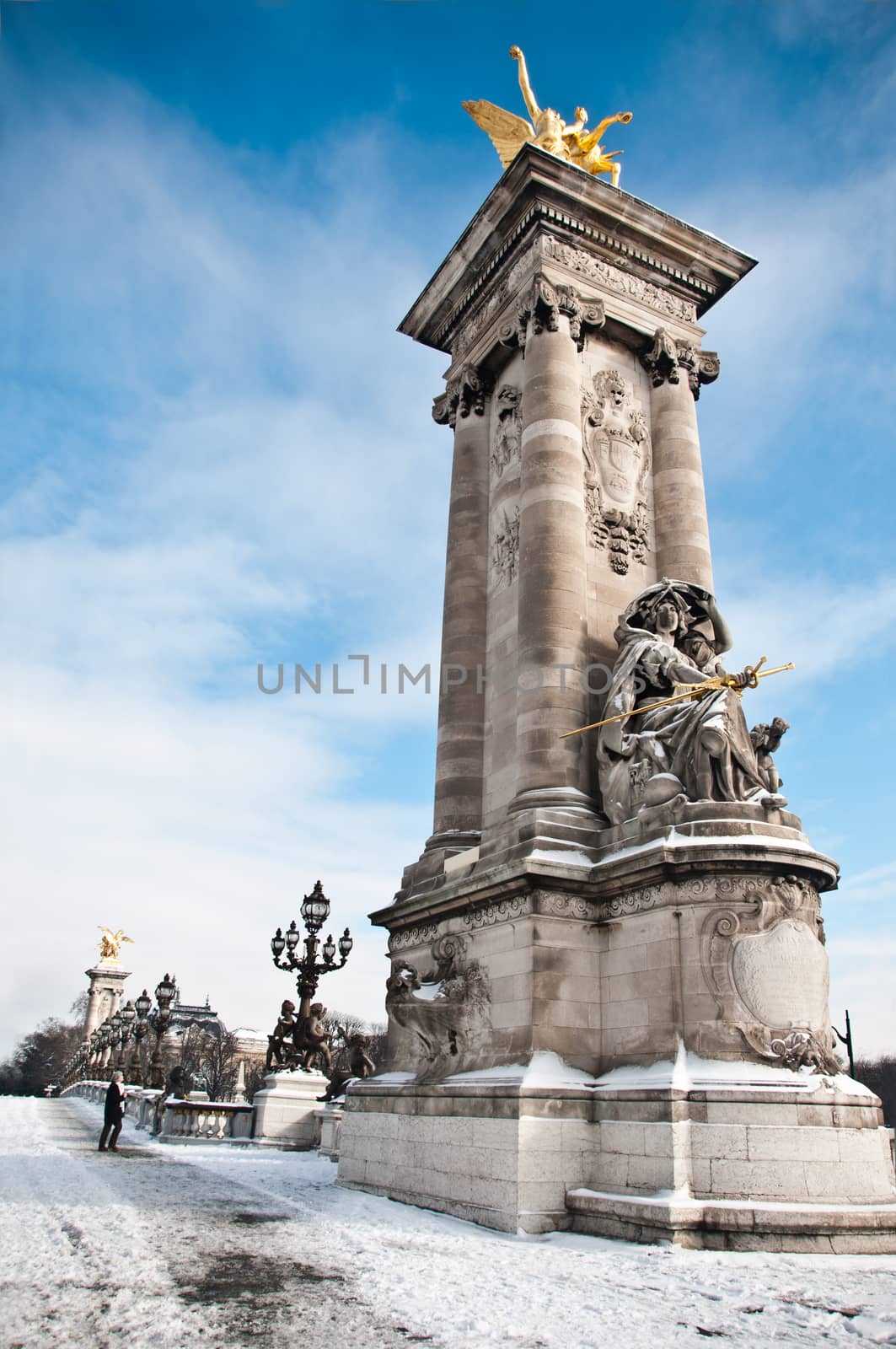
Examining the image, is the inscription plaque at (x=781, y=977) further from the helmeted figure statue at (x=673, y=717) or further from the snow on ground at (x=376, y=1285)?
the snow on ground at (x=376, y=1285)

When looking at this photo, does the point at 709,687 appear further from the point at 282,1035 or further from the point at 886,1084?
the point at 886,1084

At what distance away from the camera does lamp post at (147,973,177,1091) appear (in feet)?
104

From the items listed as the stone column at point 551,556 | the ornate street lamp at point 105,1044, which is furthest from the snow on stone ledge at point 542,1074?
the ornate street lamp at point 105,1044

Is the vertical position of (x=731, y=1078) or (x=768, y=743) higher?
(x=768, y=743)

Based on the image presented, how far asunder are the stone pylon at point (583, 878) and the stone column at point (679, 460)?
0.16ft

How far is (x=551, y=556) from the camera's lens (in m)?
15.2

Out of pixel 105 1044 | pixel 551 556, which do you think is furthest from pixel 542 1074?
pixel 105 1044

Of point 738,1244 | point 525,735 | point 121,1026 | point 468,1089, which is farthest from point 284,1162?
point 121,1026

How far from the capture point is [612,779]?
529 inches

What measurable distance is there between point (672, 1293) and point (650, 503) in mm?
12865

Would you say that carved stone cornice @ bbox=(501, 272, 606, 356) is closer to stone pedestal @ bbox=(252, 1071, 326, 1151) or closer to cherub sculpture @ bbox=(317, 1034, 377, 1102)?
cherub sculpture @ bbox=(317, 1034, 377, 1102)

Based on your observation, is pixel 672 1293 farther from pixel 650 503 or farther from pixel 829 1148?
pixel 650 503

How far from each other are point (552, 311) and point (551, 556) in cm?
463

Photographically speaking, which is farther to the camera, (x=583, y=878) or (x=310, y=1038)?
(x=310, y=1038)
